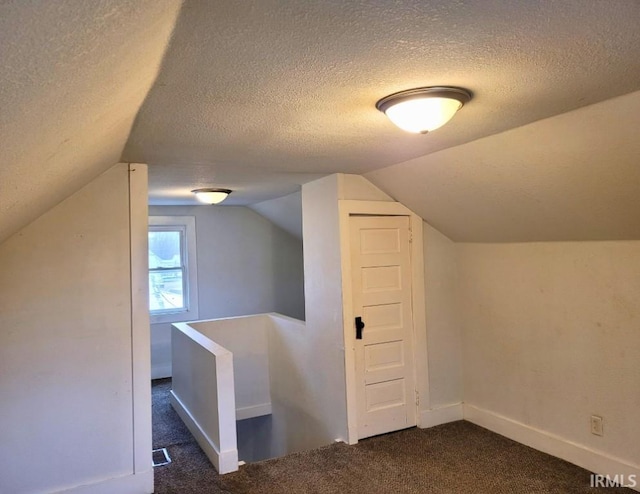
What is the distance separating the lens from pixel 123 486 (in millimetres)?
2828

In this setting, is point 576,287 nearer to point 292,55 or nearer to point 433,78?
point 433,78

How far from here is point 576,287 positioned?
3.02 m

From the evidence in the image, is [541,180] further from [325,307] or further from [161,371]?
[161,371]

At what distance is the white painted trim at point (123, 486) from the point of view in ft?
9.00

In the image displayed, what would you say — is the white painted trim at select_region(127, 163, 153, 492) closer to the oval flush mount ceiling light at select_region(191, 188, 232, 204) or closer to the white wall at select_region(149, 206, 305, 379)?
the oval flush mount ceiling light at select_region(191, 188, 232, 204)

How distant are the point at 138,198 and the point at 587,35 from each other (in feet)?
Answer: 8.44

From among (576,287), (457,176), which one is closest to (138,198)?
(457,176)

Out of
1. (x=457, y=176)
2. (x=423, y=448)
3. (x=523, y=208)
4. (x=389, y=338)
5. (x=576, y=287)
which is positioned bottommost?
(x=423, y=448)

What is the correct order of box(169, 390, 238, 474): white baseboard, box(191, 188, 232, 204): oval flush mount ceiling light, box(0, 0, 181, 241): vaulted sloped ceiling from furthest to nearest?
box(191, 188, 232, 204): oval flush mount ceiling light < box(169, 390, 238, 474): white baseboard < box(0, 0, 181, 241): vaulted sloped ceiling

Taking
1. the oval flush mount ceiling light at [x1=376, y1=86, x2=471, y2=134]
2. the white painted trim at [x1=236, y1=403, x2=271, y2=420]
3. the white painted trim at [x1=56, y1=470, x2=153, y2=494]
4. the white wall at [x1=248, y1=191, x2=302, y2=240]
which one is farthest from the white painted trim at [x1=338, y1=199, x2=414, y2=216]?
the white painted trim at [x1=236, y1=403, x2=271, y2=420]

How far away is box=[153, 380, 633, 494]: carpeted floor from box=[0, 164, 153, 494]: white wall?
49 cm

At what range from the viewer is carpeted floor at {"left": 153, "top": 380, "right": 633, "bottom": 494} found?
283 centimetres

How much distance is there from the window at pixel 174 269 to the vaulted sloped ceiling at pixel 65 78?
4.09 m

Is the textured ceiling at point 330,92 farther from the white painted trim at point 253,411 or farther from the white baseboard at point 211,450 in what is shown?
the white painted trim at point 253,411
